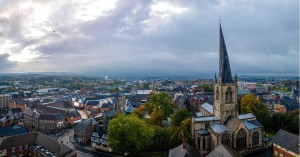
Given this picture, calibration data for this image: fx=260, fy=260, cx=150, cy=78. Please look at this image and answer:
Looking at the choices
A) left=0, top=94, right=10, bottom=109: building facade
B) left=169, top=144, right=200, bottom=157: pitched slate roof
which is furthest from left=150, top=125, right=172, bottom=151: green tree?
left=0, top=94, right=10, bottom=109: building facade

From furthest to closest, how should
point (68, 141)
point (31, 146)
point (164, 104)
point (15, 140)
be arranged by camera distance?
1. point (164, 104)
2. point (68, 141)
3. point (31, 146)
4. point (15, 140)

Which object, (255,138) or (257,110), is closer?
(255,138)

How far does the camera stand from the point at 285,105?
76.2 metres

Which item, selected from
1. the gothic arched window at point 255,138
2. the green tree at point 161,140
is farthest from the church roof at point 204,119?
the gothic arched window at point 255,138

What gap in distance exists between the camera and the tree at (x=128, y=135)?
38.3 m

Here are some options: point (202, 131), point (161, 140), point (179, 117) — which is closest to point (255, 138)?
point (202, 131)

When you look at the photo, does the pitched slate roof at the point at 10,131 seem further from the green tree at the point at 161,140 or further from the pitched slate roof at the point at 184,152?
the pitched slate roof at the point at 184,152

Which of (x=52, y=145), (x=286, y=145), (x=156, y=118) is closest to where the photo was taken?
(x=286, y=145)

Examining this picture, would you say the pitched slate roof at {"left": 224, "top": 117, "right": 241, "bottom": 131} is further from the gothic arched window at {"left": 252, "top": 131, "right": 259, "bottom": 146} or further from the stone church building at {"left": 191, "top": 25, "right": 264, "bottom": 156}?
the gothic arched window at {"left": 252, "top": 131, "right": 259, "bottom": 146}

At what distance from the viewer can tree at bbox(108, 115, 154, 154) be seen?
38281 mm

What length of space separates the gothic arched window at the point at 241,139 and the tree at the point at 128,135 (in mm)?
13807

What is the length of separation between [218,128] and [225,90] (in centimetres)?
660

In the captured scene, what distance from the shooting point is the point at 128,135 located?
38.4 m

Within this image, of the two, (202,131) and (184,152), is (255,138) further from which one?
(184,152)
